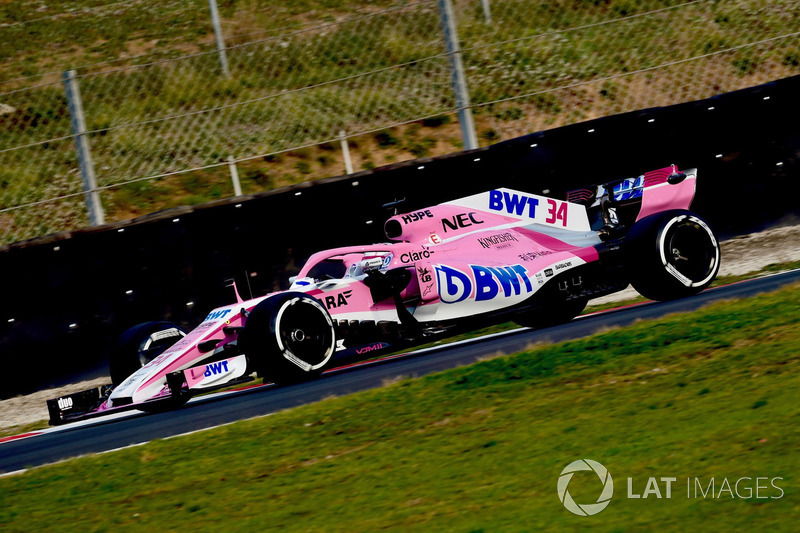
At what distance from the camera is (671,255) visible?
896cm

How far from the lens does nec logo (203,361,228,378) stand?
7.67 meters

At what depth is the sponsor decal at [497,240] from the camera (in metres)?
9.20

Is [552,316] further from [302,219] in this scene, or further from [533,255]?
[302,219]

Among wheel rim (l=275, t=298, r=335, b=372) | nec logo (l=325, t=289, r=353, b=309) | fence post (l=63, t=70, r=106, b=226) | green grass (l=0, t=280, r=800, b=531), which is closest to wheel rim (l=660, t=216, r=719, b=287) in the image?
green grass (l=0, t=280, r=800, b=531)

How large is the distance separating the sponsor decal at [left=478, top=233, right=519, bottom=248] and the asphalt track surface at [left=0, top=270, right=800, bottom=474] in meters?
0.87

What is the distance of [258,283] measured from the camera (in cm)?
984

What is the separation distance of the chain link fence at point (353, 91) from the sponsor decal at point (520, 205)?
1721 millimetres

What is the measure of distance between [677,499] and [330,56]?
10249 millimetres

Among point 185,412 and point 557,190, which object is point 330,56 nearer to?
point 557,190

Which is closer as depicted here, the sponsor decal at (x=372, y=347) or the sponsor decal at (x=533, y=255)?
the sponsor decal at (x=372, y=347)

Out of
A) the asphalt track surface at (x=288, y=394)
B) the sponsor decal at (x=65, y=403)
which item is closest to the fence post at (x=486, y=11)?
the asphalt track surface at (x=288, y=394)

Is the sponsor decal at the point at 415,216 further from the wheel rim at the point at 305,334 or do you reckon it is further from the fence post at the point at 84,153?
the fence post at the point at 84,153

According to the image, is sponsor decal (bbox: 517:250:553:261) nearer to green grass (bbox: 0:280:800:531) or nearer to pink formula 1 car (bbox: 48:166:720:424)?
pink formula 1 car (bbox: 48:166:720:424)

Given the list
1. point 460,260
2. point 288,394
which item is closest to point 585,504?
point 288,394
